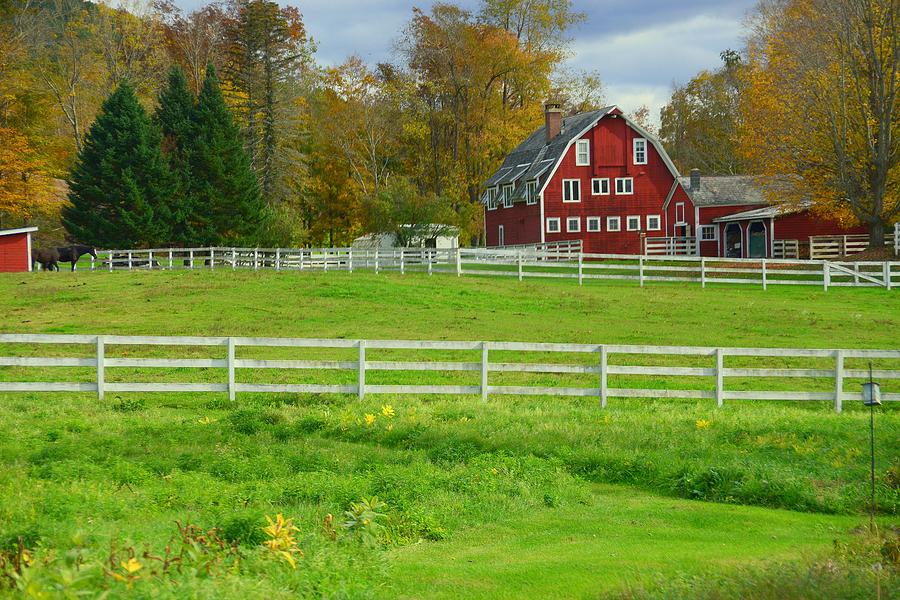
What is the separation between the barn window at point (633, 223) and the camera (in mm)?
59188

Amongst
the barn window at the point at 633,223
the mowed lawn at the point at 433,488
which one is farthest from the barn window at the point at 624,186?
the mowed lawn at the point at 433,488

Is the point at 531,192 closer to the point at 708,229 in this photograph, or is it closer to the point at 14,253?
the point at 708,229

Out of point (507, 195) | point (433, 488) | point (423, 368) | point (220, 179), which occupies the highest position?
point (220, 179)

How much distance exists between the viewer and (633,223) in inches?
2330

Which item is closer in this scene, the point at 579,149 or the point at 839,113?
the point at 839,113

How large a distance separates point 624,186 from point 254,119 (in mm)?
24472

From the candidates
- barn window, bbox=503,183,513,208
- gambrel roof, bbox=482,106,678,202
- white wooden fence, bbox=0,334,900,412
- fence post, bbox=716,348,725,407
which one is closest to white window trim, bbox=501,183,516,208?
barn window, bbox=503,183,513,208

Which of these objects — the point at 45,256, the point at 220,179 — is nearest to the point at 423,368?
the point at 45,256

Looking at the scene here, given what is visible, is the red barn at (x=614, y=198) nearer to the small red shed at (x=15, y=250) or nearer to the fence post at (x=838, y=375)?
the small red shed at (x=15, y=250)

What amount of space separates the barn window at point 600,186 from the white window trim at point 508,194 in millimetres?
6162

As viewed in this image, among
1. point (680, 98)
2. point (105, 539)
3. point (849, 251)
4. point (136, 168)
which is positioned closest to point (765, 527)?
point (105, 539)

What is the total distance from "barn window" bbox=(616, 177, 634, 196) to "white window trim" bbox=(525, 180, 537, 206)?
5139 mm

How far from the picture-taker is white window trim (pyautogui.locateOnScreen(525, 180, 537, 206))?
193ft

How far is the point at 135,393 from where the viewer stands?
18.1 meters
